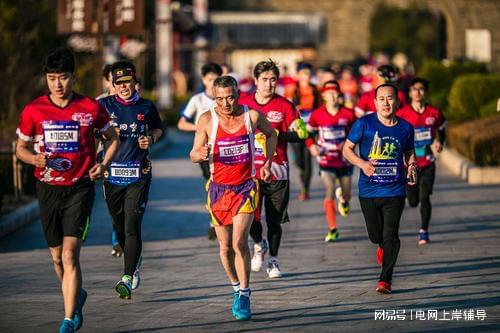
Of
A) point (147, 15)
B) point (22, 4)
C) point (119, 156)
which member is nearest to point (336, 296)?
point (119, 156)

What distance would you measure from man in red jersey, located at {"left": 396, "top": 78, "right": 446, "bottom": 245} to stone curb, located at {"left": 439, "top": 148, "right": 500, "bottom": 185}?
6.52 meters

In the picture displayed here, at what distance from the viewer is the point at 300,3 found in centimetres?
7219

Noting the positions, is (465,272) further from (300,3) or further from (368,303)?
(300,3)

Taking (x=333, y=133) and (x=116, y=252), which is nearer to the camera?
(x=116, y=252)

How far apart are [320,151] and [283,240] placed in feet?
3.73

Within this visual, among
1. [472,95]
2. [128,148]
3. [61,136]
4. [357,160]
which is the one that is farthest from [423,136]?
[472,95]

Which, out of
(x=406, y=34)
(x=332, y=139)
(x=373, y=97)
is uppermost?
(x=373, y=97)

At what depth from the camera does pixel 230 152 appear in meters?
10.6

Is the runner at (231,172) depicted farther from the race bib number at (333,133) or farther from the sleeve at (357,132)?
the race bib number at (333,133)

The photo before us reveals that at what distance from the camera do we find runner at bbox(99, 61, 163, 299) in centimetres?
1182

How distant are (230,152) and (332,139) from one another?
563cm

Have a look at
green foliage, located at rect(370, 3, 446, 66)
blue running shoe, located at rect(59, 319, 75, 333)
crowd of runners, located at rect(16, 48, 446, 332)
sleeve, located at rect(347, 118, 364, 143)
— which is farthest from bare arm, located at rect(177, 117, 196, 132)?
green foliage, located at rect(370, 3, 446, 66)

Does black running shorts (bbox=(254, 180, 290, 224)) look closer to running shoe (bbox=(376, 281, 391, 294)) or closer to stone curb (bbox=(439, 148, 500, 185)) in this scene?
running shoe (bbox=(376, 281, 391, 294))

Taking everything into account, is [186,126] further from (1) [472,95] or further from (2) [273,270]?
(1) [472,95]
